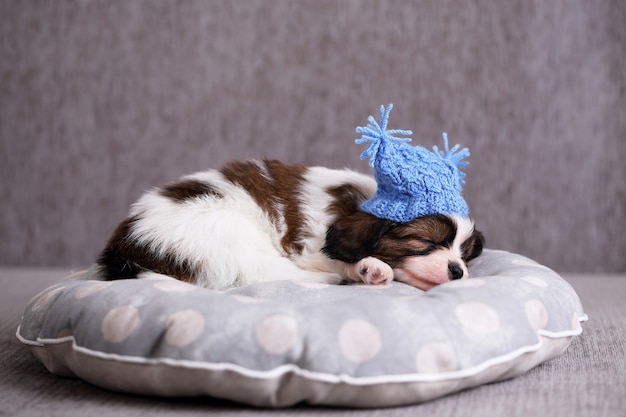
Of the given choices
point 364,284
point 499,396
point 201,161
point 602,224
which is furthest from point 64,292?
point 602,224

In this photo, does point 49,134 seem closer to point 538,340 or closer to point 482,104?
point 482,104

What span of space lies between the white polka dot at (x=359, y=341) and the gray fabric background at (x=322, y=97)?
98.3 inches

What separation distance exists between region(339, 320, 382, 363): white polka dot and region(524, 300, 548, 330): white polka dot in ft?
1.47

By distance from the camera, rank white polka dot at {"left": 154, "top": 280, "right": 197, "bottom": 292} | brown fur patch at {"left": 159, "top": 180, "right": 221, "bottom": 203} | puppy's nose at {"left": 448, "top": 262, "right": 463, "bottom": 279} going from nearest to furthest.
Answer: white polka dot at {"left": 154, "top": 280, "right": 197, "bottom": 292} < puppy's nose at {"left": 448, "top": 262, "right": 463, "bottom": 279} < brown fur patch at {"left": 159, "top": 180, "right": 221, "bottom": 203}

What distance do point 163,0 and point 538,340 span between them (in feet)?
9.81

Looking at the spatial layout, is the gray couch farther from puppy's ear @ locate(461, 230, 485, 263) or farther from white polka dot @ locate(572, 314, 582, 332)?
puppy's ear @ locate(461, 230, 485, 263)

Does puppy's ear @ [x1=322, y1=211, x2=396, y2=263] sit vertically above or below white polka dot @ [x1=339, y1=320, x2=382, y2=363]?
above

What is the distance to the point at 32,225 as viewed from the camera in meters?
4.15

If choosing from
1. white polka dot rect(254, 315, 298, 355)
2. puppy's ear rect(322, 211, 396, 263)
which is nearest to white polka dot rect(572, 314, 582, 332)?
puppy's ear rect(322, 211, 396, 263)

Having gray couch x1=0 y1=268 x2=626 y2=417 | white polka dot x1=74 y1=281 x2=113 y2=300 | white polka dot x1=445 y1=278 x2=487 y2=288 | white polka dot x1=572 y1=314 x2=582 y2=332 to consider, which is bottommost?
gray couch x1=0 y1=268 x2=626 y2=417

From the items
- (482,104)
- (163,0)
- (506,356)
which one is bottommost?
(506,356)

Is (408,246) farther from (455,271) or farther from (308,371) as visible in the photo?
(308,371)

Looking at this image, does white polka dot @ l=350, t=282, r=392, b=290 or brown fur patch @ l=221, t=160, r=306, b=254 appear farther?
brown fur patch @ l=221, t=160, r=306, b=254

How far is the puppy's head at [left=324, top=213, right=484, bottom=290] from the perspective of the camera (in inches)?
85.5
